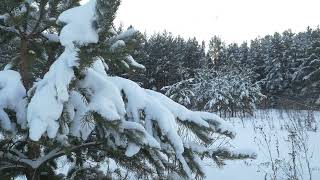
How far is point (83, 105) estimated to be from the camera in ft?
7.13

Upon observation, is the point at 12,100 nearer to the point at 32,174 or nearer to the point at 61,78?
the point at 61,78

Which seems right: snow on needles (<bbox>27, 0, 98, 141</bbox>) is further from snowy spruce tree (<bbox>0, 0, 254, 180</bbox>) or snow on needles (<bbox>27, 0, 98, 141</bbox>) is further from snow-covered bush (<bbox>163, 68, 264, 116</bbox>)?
snow-covered bush (<bbox>163, 68, 264, 116</bbox>)

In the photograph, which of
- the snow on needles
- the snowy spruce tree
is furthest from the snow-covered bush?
the snow on needles

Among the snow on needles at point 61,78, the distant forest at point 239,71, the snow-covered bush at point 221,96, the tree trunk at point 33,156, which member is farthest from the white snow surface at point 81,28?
the distant forest at point 239,71

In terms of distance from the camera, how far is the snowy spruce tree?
1.88 meters

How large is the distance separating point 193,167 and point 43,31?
4.16ft

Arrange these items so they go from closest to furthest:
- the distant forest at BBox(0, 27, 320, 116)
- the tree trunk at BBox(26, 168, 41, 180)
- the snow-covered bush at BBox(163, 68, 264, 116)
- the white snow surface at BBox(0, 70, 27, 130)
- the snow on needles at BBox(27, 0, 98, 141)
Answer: the snow on needles at BBox(27, 0, 98, 141), the white snow surface at BBox(0, 70, 27, 130), the tree trunk at BBox(26, 168, 41, 180), the snow-covered bush at BBox(163, 68, 264, 116), the distant forest at BBox(0, 27, 320, 116)

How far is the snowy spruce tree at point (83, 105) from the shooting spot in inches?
73.9

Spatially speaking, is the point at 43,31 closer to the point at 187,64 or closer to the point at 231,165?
the point at 231,165

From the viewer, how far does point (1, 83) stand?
90.9 inches

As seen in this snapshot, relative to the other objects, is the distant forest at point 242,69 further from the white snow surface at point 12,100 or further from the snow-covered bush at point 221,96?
the white snow surface at point 12,100

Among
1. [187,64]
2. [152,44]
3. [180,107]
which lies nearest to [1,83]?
[180,107]

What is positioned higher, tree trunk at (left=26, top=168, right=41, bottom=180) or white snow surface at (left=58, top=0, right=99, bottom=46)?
white snow surface at (left=58, top=0, right=99, bottom=46)

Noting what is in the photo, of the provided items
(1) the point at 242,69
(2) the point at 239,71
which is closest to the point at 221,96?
(1) the point at 242,69
